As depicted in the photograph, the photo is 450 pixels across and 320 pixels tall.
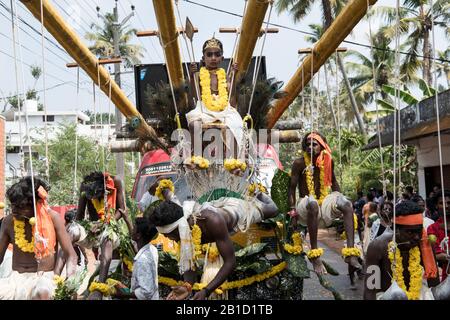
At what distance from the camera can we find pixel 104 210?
616 cm

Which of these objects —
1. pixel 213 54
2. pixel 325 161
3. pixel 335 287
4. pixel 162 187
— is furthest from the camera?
pixel 335 287

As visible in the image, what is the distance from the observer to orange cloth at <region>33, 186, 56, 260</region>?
13.5 feet

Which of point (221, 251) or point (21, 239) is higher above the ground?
point (21, 239)

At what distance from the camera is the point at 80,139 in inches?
1041

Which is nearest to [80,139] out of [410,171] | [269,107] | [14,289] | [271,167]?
[410,171]

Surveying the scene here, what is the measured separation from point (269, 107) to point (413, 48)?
23.3 meters

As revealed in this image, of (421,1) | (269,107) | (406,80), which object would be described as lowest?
(269,107)

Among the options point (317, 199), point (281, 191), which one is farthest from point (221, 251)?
point (317, 199)

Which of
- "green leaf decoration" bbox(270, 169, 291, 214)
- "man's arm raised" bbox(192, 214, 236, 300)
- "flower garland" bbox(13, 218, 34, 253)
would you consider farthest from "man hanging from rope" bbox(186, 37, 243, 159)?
"flower garland" bbox(13, 218, 34, 253)

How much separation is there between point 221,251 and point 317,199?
5.93 feet

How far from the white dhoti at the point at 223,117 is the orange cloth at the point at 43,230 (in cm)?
170

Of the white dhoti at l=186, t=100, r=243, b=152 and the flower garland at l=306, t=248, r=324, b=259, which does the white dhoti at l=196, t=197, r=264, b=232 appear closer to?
the flower garland at l=306, t=248, r=324, b=259

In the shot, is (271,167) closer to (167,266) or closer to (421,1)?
(167,266)

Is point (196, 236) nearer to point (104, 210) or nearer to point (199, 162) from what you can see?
point (199, 162)
